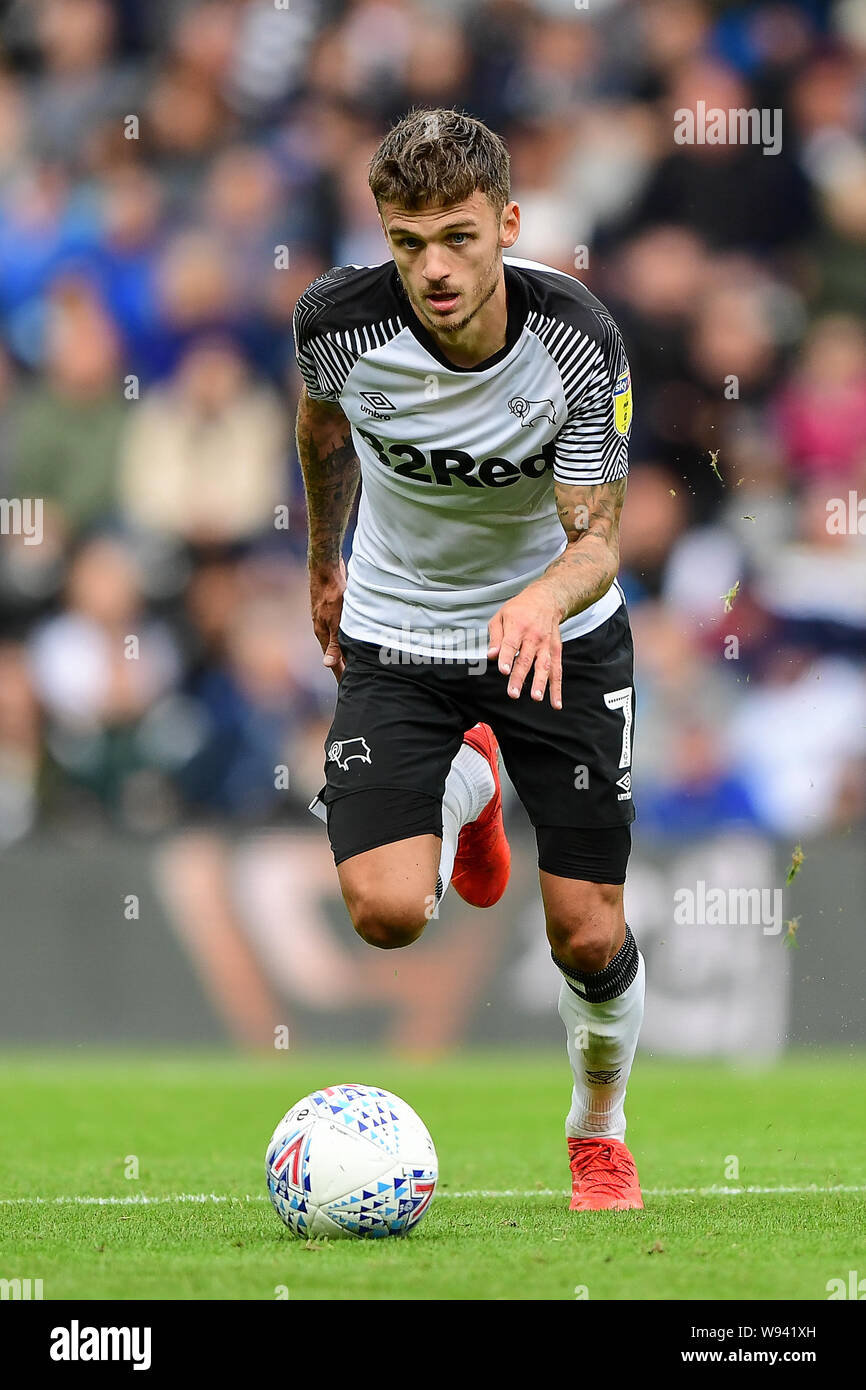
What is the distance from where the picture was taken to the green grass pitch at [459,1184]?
13.7 feet

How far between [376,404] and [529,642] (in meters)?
1.08

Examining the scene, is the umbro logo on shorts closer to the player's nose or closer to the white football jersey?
the white football jersey

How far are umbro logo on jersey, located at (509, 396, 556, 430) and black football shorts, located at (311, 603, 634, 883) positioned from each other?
687 millimetres

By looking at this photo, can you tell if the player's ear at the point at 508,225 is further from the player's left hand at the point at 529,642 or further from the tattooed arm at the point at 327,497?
the player's left hand at the point at 529,642

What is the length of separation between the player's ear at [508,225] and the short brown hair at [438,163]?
0.04 meters

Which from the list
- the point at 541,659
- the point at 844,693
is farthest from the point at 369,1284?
the point at 844,693

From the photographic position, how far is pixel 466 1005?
995 cm

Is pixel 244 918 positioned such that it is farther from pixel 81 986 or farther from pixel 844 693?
pixel 844 693

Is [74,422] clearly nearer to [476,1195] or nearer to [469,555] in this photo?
[469,555]

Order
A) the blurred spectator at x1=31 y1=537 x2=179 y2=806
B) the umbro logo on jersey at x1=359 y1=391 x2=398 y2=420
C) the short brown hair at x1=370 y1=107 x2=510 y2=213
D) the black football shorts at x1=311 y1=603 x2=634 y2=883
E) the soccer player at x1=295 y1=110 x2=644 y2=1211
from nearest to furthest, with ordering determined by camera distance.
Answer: the short brown hair at x1=370 y1=107 x2=510 y2=213
the soccer player at x1=295 y1=110 x2=644 y2=1211
the umbro logo on jersey at x1=359 y1=391 x2=398 y2=420
the black football shorts at x1=311 y1=603 x2=634 y2=883
the blurred spectator at x1=31 y1=537 x2=179 y2=806

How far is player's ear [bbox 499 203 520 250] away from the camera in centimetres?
520

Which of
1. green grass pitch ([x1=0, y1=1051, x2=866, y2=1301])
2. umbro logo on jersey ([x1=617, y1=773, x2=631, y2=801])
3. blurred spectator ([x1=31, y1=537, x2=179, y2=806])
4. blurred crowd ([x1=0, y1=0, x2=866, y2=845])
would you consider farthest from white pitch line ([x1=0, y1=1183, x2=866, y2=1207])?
blurred spectator ([x1=31, y1=537, x2=179, y2=806])

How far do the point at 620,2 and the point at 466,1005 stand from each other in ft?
20.7

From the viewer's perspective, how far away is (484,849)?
639cm
